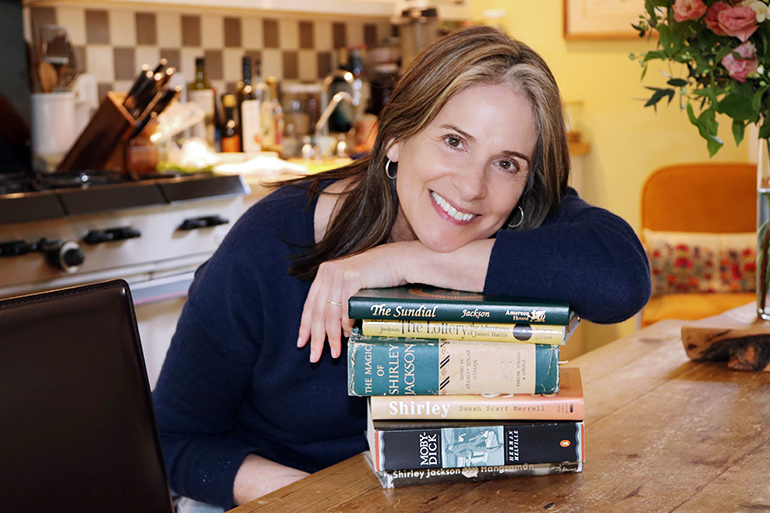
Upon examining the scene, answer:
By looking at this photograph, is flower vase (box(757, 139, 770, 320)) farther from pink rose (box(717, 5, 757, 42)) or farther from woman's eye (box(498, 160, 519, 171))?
woman's eye (box(498, 160, 519, 171))

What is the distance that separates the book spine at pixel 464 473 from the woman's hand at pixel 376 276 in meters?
0.18

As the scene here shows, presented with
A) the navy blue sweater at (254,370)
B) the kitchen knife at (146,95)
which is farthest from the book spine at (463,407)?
the kitchen knife at (146,95)

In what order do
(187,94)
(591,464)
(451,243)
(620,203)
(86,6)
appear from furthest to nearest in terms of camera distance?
(620,203), (187,94), (86,6), (451,243), (591,464)

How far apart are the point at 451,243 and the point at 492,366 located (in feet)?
0.80

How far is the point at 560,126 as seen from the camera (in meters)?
1.07

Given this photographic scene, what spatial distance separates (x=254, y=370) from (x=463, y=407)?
43cm

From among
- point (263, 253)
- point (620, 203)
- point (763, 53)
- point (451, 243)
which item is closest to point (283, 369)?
point (263, 253)

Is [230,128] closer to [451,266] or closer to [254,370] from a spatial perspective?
[254,370]

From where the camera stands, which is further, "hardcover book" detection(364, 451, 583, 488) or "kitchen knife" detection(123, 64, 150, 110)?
"kitchen knife" detection(123, 64, 150, 110)

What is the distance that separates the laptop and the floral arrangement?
80 cm

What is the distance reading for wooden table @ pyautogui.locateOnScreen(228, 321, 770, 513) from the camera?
31.3 inches

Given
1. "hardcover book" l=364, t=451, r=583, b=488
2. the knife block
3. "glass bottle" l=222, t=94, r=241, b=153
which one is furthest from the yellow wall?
"hardcover book" l=364, t=451, r=583, b=488

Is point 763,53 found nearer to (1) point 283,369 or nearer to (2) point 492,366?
(2) point 492,366

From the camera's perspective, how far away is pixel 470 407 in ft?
2.69
